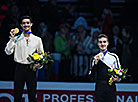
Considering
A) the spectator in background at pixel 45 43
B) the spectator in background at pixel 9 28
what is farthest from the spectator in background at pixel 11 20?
the spectator in background at pixel 45 43

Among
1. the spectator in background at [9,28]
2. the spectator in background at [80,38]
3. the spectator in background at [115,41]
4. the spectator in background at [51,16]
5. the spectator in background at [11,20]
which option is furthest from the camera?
the spectator in background at [51,16]

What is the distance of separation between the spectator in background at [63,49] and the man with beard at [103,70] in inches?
132

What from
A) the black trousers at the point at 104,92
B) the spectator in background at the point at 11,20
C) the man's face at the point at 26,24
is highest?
the spectator in background at the point at 11,20

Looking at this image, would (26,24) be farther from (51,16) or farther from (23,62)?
(51,16)

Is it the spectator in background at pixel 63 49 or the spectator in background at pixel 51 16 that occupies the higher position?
the spectator in background at pixel 51 16

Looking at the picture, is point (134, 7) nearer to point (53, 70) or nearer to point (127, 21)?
point (127, 21)

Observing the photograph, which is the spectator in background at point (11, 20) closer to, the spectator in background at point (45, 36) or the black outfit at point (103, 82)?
the spectator in background at point (45, 36)

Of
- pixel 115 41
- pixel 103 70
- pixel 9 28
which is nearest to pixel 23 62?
pixel 103 70

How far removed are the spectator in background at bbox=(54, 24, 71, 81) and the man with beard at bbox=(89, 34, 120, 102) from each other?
3.35m

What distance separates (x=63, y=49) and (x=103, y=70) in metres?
3.51

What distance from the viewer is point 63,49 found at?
9.52 m

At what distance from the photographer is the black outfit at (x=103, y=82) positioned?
19.9 ft

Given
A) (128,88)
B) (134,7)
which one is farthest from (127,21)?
(128,88)

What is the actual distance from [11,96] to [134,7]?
18.6 feet
